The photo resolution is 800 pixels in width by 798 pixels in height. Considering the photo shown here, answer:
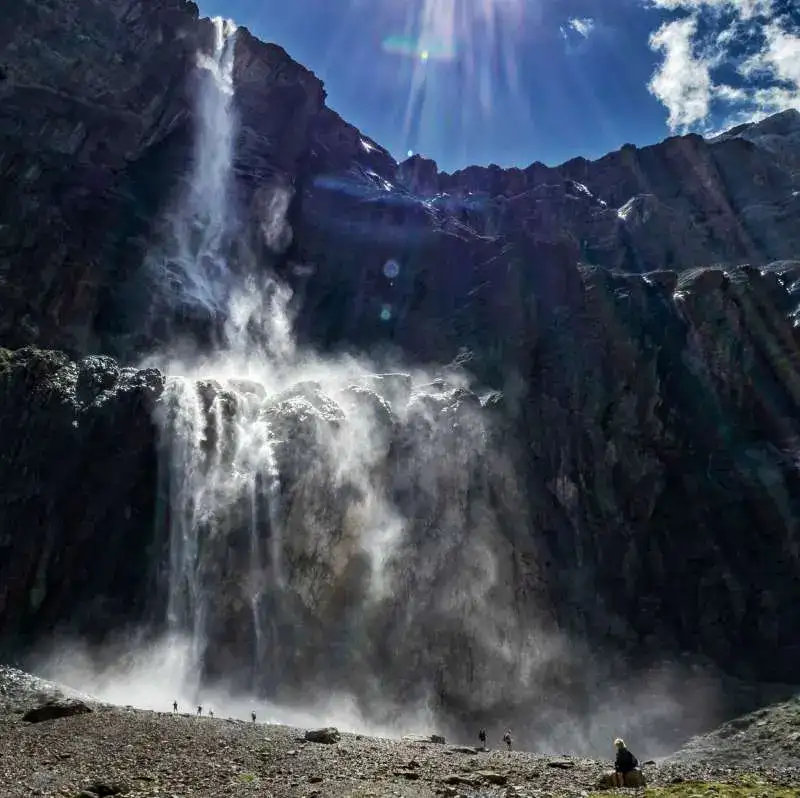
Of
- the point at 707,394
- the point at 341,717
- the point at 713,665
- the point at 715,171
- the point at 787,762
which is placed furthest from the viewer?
the point at 715,171

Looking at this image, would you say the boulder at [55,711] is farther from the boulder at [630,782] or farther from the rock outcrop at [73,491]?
the boulder at [630,782]

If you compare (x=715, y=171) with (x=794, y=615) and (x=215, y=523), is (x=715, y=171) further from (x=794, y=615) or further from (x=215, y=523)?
(x=215, y=523)

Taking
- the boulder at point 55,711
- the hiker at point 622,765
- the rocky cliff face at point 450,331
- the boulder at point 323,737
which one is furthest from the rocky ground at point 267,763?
the rocky cliff face at point 450,331

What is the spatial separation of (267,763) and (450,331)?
53.9 meters

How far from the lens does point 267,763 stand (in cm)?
2580

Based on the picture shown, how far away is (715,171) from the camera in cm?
10362

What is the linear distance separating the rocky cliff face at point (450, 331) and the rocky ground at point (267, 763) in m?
15.1

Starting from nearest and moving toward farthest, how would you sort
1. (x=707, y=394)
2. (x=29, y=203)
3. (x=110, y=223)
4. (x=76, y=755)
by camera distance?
(x=76, y=755) < (x=707, y=394) < (x=29, y=203) < (x=110, y=223)

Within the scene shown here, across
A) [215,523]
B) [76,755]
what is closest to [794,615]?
[215,523]

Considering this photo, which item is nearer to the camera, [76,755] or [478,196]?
[76,755]

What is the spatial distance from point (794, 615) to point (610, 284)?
34725 mm

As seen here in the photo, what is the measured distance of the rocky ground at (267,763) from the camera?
20.8 m

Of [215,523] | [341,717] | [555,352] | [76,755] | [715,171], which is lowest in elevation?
[76,755]

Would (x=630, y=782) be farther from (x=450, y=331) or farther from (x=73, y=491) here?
(x=450, y=331)
